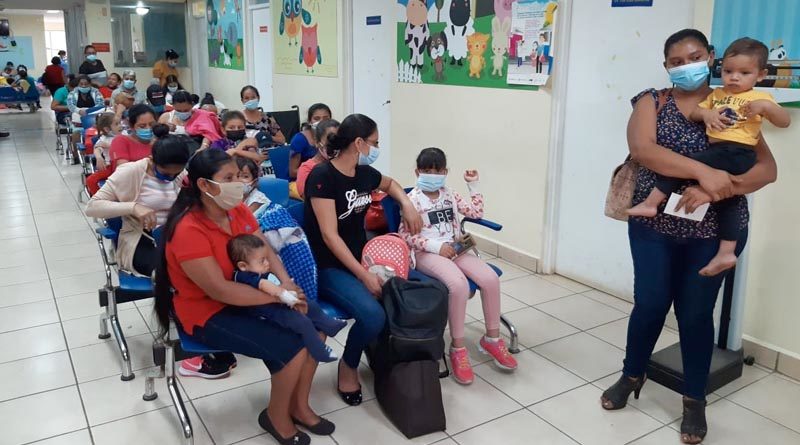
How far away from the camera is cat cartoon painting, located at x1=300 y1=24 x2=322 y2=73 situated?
6.83m

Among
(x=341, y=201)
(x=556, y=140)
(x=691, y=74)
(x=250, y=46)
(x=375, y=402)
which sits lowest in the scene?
(x=375, y=402)

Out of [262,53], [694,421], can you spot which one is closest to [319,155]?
[694,421]

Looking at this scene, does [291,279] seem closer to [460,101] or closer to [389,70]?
[460,101]

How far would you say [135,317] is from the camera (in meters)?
3.56

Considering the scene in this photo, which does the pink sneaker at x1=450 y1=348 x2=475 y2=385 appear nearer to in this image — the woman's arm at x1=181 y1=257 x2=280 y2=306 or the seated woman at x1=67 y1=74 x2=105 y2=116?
the woman's arm at x1=181 y1=257 x2=280 y2=306

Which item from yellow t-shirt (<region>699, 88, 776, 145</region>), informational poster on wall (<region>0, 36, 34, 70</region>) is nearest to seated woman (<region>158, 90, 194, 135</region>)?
yellow t-shirt (<region>699, 88, 776, 145</region>)

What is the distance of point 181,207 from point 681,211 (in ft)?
5.70

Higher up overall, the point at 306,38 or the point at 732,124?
the point at 306,38

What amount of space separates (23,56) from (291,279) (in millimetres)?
25506

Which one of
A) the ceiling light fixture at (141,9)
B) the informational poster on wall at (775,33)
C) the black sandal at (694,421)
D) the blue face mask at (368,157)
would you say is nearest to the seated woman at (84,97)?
the ceiling light fixture at (141,9)

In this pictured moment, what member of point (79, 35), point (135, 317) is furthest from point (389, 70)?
point (79, 35)

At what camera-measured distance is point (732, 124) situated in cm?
208

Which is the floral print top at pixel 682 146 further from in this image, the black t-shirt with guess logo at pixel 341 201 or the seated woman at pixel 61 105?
the seated woman at pixel 61 105

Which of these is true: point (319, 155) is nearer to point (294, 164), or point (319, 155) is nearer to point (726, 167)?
point (294, 164)
